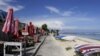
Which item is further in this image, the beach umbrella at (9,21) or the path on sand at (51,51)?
the path on sand at (51,51)

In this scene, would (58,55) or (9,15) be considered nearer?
(9,15)

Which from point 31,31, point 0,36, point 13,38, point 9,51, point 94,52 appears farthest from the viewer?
point 31,31

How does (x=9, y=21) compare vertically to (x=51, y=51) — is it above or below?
above

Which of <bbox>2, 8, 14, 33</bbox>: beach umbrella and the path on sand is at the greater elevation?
<bbox>2, 8, 14, 33</bbox>: beach umbrella

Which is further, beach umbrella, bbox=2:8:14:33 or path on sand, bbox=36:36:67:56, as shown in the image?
path on sand, bbox=36:36:67:56

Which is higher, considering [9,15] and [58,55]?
[9,15]

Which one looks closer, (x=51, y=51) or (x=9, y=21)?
(x=9, y=21)

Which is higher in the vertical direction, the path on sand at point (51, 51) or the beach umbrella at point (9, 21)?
the beach umbrella at point (9, 21)

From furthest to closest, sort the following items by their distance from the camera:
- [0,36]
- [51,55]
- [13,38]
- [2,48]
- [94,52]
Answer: [13,38]
[0,36]
[51,55]
[2,48]
[94,52]

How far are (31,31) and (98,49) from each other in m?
14.4

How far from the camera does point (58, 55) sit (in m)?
16.1

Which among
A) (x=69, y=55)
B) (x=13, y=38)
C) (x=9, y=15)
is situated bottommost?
(x=69, y=55)

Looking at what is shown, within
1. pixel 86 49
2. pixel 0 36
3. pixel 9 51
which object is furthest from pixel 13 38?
pixel 86 49

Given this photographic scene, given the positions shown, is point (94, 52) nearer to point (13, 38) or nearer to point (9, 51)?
point (9, 51)
